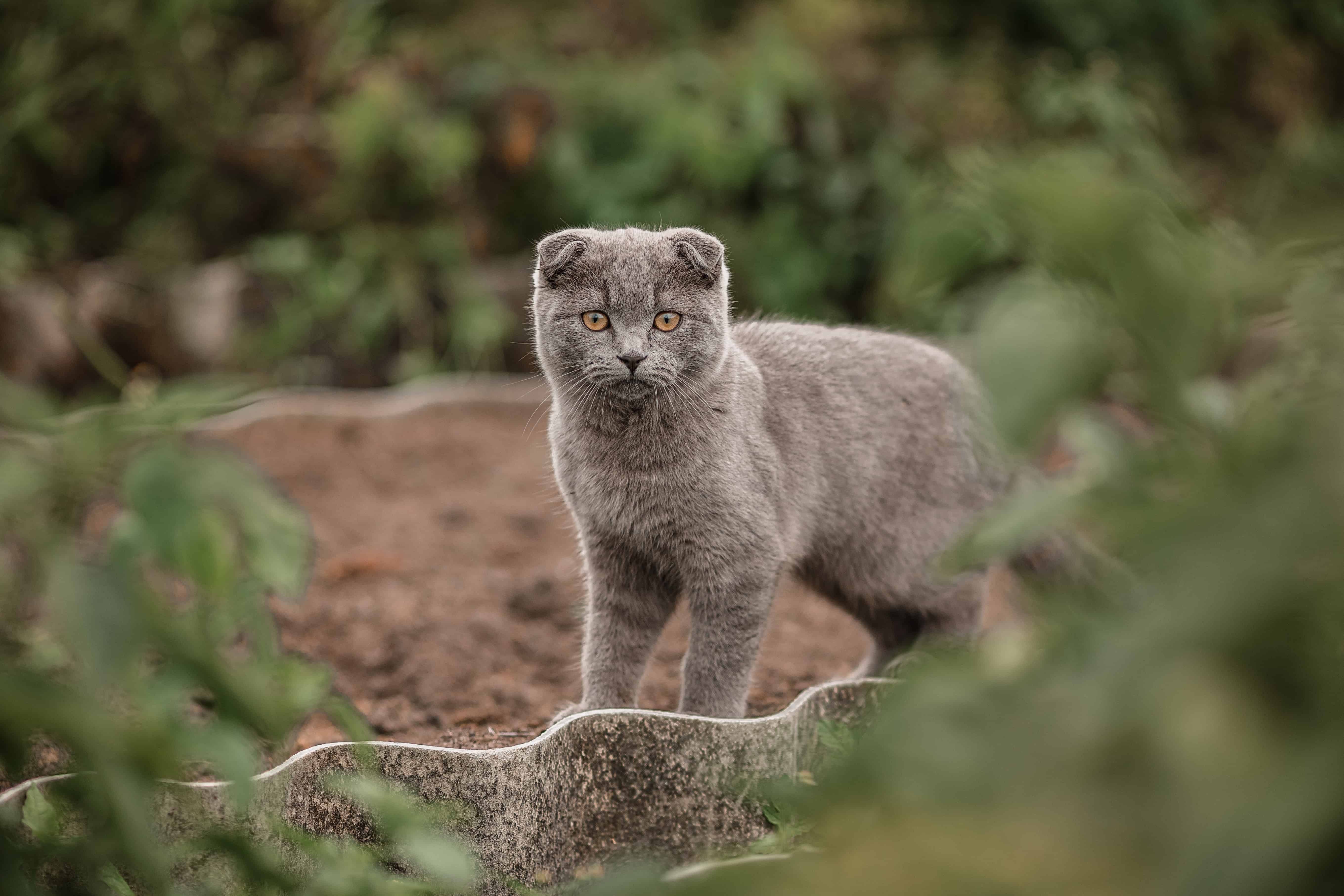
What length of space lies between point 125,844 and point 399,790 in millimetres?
1055

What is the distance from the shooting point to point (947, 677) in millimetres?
823

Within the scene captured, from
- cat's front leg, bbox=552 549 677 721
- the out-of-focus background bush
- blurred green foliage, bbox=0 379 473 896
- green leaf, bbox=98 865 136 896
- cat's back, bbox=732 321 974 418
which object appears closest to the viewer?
the out-of-focus background bush

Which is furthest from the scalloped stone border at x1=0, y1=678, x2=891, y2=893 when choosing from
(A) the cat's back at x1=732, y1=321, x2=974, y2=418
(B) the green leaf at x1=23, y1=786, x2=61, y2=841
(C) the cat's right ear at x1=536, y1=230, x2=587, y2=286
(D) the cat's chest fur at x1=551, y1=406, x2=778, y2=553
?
(C) the cat's right ear at x1=536, y1=230, x2=587, y2=286

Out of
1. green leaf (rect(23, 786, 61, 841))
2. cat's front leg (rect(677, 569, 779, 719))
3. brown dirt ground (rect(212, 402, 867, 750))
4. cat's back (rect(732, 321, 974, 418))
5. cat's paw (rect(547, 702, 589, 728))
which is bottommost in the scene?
brown dirt ground (rect(212, 402, 867, 750))

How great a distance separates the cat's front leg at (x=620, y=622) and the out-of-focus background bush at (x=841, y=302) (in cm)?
78

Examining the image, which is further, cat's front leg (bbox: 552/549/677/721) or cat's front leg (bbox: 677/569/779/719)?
cat's front leg (bbox: 552/549/677/721)

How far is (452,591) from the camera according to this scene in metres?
3.78

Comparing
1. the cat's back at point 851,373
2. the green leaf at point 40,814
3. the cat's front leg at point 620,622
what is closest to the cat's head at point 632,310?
the cat's back at point 851,373

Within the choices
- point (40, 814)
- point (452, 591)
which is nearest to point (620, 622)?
point (452, 591)

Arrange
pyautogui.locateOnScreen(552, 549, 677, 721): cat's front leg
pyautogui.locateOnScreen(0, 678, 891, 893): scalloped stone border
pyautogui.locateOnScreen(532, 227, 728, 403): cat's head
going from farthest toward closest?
pyautogui.locateOnScreen(552, 549, 677, 721): cat's front leg, pyautogui.locateOnScreen(532, 227, 728, 403): cat's head, pyautogui.locateOnScreen(0, 678, 891, 893): scalloped stone border

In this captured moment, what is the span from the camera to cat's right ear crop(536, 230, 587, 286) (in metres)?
2.64

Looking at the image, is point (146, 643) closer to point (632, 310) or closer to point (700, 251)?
point (632, 310)

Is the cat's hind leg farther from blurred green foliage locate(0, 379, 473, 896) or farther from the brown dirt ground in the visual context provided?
blurred green foliage locate(0, 379, 473, 896)

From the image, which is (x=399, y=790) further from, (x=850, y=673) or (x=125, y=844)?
(x=850, y=673)
